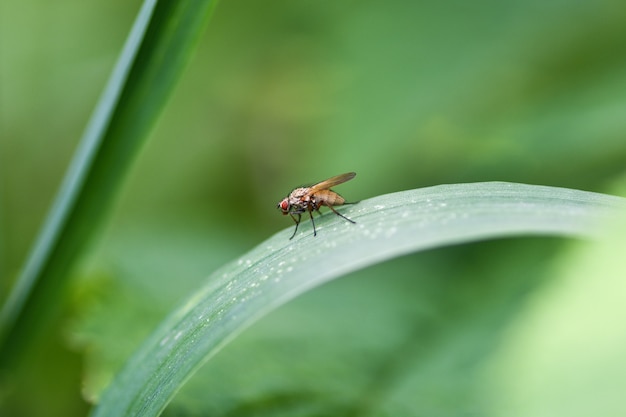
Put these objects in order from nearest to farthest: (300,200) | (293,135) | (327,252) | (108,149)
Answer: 1. (327,252)
2. (108,149)
3. (300,200)
4. (293,135)

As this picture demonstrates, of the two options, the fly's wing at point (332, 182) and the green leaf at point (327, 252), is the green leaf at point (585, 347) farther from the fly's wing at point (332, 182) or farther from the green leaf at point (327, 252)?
the fly's wing at point (332, 182)

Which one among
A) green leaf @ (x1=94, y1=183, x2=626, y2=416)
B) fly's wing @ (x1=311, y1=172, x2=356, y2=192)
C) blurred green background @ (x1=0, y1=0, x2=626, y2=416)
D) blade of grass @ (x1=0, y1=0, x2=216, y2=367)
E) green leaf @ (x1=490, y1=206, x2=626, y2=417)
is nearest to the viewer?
green leaf @ (x1=490, y1=206, x2=626, y2=417)

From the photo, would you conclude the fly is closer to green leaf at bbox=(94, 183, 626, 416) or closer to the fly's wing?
the fly's wing

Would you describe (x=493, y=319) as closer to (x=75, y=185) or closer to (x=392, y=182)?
(x=392, y=182)

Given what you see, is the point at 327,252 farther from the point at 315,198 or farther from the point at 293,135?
the point at 293,135

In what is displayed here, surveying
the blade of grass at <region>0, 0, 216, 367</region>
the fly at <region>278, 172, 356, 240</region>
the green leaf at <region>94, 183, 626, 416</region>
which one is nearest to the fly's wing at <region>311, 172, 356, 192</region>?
the fly at <region>278, 172, 356, 240</region>

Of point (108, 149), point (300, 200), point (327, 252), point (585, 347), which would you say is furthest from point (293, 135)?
point (585, 347)
